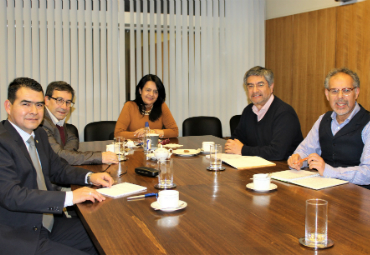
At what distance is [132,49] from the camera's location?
A: 5.77 meters

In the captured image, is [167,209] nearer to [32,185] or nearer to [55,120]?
[32,185]

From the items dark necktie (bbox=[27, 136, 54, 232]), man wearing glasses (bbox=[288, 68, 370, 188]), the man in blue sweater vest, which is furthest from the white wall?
dark necktie (bbox=[27, 136, 54, 232])

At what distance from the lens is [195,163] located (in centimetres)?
279

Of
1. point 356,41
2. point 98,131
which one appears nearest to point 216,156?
point 98,131

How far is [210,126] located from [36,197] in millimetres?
3484

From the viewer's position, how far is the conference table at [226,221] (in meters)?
1.31

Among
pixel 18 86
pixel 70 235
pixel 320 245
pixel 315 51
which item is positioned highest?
pixel 315 51

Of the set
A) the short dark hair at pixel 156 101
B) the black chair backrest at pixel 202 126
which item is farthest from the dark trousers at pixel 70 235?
the black chair backrest at pixel 202 126

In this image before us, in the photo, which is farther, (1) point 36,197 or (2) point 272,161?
(2) point 272,161

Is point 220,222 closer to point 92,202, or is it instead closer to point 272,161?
point 92,202

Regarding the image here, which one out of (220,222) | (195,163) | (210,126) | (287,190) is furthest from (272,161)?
(210,126)

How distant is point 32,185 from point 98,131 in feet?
8.69

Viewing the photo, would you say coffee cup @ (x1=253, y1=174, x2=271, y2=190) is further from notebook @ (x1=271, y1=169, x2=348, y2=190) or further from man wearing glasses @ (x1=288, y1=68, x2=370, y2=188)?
man wearing glasses @ (x1=288, y1=68, x2=370, y2=188)

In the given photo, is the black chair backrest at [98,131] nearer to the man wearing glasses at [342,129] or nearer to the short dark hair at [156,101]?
the short dark hair at [156,101]
